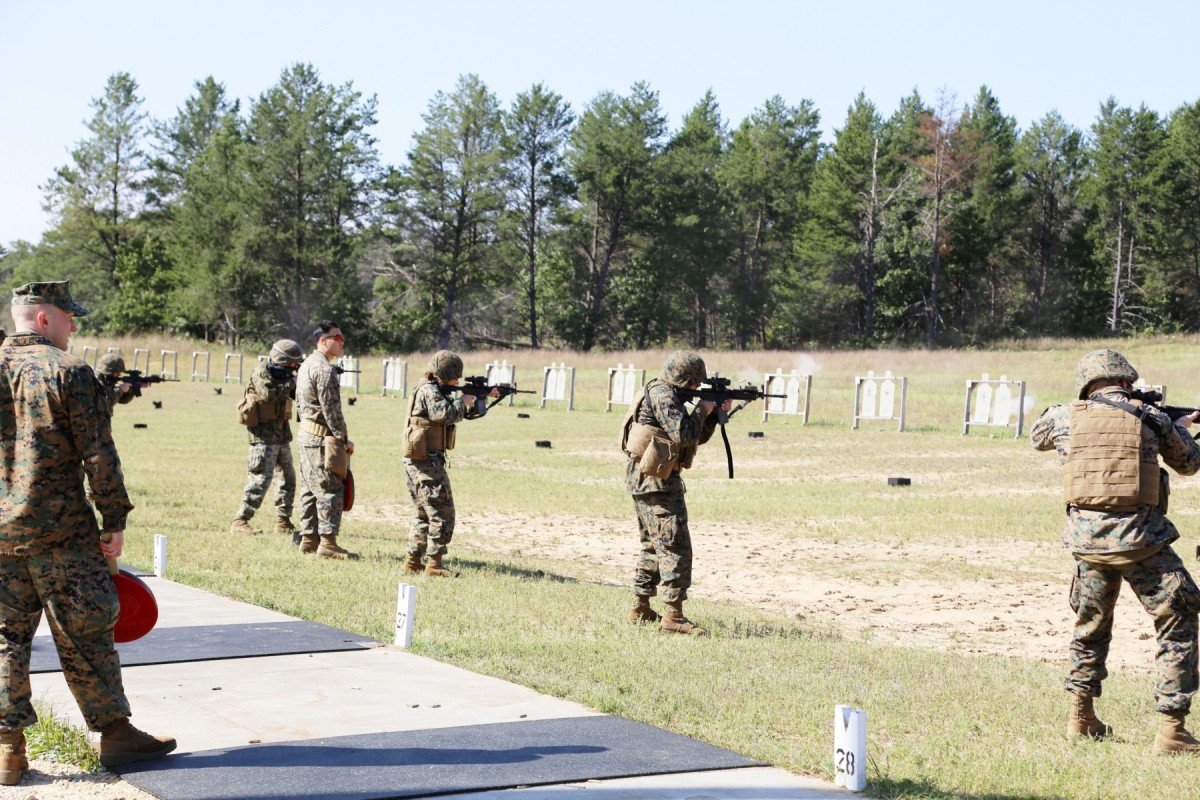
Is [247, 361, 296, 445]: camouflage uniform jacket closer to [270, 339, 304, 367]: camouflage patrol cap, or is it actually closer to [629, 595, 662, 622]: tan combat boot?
[270, 339, 304, 367]: camouflage patrol cap

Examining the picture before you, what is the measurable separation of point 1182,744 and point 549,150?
73465mm

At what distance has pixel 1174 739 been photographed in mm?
6379

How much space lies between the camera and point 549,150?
77.8 metres

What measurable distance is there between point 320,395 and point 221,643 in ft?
14.3

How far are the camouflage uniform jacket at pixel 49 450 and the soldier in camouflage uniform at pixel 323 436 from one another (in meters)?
6.76

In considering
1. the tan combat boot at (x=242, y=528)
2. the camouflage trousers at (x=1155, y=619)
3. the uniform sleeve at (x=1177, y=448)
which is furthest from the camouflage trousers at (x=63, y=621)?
the tan combat boot at (x=242, y=528)

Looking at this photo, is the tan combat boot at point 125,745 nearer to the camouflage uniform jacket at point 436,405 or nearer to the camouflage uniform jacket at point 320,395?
the camouflage uniform jacket at point 436,405

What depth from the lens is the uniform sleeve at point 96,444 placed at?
543 centimetres

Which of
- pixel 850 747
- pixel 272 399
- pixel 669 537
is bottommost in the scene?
pixel 850 747

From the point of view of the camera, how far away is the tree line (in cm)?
7619

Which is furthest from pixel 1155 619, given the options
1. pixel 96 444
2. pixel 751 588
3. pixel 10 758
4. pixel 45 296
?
pixel 751 588

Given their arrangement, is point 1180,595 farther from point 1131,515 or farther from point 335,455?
point 335,455

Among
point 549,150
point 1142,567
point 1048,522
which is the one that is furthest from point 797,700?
point 549,150

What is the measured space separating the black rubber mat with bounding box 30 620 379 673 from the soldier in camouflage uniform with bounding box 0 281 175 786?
2.14 meters
